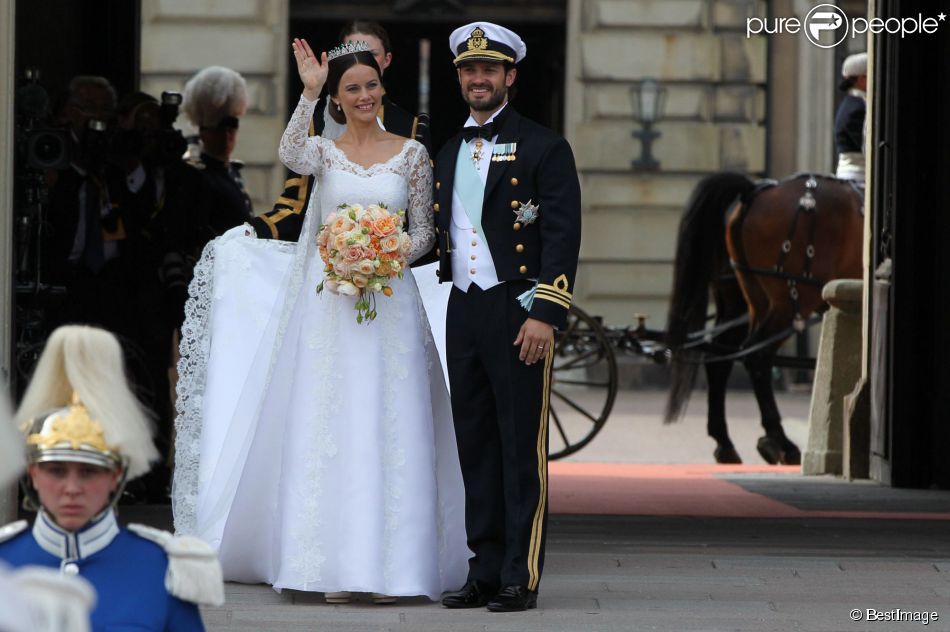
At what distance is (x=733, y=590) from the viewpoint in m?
5.45

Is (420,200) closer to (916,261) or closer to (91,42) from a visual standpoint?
(916,261)

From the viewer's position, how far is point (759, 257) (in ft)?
38.7

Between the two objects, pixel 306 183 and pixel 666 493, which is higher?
pixel 306 183

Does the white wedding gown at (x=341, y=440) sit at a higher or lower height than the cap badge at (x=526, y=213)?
lower

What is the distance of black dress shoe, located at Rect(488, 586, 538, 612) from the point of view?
4953mm

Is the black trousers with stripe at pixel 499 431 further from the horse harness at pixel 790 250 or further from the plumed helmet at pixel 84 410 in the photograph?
the horse harness at pixel 790 250

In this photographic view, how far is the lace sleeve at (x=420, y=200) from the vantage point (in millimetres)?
5215

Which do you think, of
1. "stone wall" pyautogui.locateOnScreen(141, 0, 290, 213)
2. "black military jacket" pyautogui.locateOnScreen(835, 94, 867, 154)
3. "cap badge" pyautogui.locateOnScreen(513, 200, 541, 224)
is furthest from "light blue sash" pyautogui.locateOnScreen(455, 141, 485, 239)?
"stone wall" pyautogui.locateOnScreen(141, 0, 290, 213)

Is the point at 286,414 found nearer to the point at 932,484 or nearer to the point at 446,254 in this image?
the point at 446,254

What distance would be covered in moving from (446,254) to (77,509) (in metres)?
2.56

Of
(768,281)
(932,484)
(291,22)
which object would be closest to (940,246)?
(932,484)

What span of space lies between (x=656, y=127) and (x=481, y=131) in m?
13.6

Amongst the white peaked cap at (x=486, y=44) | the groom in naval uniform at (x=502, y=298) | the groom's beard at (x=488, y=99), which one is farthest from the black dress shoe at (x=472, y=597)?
the white peaked cap at (x=486, y=44)

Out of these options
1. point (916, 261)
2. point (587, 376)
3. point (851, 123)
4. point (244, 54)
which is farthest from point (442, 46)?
point (916, 261)
